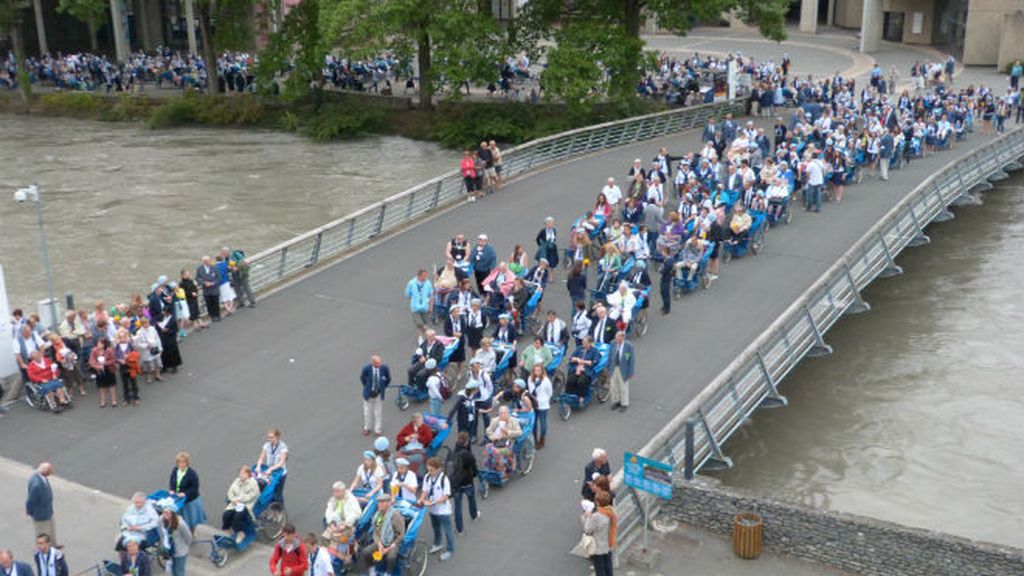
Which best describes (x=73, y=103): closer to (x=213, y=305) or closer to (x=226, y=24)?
(x=226, y=24)

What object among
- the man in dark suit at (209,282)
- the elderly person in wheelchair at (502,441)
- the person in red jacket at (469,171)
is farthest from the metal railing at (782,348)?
the person in red jacket at (469,171)

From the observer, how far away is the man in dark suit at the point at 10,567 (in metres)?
11.7

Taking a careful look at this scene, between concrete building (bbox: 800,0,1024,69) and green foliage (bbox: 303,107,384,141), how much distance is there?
26.6 m

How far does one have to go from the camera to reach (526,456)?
49.2ft

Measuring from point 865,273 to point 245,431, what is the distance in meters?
12.3

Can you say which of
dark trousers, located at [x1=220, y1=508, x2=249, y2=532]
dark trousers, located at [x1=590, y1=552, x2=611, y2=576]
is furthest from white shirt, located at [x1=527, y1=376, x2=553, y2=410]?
dark trousers, located at [x1=220, y1=508, x2=249, y2=532]

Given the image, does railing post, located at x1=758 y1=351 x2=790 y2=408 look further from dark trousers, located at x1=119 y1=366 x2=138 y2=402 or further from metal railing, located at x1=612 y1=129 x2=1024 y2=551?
dark trousers, located at x1=119 y1=366 x2=138 y2=402

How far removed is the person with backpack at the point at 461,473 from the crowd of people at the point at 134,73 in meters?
41.2

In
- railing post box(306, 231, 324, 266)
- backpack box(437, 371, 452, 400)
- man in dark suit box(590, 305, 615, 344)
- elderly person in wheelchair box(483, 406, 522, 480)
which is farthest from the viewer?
railing post box(306, 231, 324, 266)

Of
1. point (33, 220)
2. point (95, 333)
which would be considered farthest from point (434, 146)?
point (95, 333)

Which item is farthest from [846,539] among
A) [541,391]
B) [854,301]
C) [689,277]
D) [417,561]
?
[689,277]

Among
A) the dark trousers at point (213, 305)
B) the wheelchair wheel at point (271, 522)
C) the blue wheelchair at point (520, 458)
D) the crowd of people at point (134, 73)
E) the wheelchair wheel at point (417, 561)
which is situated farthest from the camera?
the crowd of people at point (134, 73)

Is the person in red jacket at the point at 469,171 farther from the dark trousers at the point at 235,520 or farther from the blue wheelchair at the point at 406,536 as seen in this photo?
the blue wheelchair at the point at 406,536

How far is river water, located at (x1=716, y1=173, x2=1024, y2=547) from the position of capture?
668 inches
